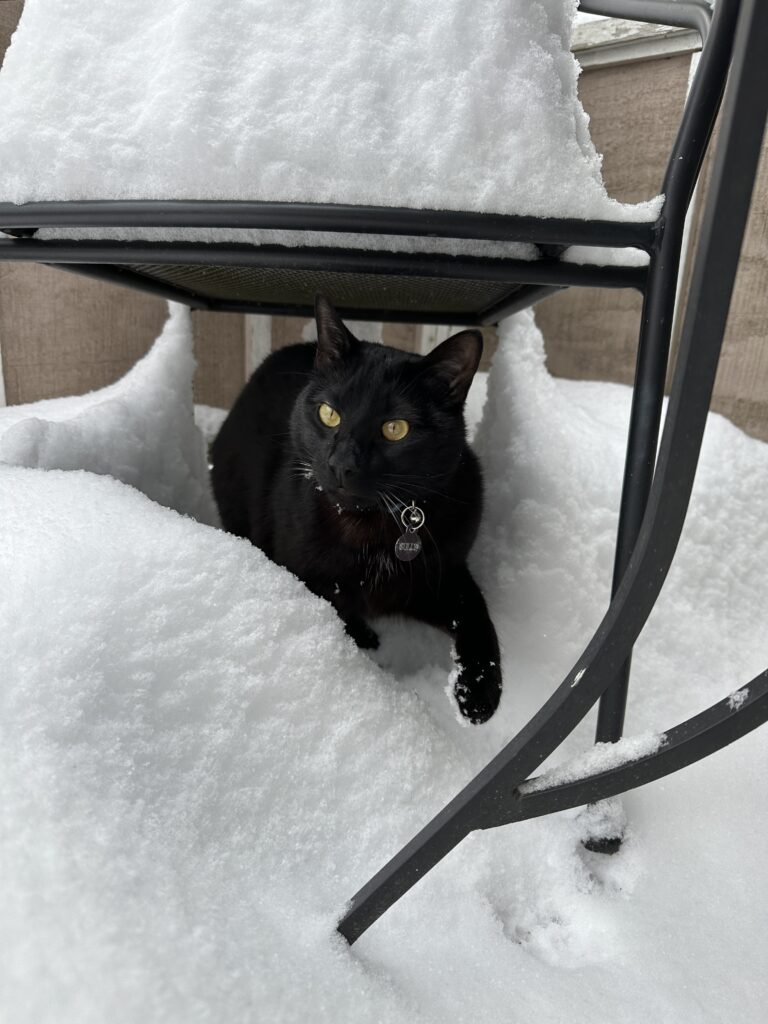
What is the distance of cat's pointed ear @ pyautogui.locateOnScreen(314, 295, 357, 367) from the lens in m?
1.02

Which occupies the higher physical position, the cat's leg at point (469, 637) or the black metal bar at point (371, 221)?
the black metal bar at point (371, 221)

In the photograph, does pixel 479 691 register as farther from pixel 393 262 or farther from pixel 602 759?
pixel 393 262

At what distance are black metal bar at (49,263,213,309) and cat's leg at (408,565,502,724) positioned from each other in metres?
0.70

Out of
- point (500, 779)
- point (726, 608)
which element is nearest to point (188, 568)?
point (500, 779)

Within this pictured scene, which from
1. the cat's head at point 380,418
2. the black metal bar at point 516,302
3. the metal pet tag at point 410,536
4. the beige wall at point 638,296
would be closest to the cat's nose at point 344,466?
the cat's head at point 380,418

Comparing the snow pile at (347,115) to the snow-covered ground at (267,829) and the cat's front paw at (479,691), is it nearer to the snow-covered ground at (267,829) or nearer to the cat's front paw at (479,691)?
the snow-covered ground at (267,829)

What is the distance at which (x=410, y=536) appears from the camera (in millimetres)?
966

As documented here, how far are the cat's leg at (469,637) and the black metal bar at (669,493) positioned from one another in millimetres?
373

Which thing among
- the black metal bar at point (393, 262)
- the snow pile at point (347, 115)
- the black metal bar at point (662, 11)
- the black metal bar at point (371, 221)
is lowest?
the black metal bar at point (393, 262)

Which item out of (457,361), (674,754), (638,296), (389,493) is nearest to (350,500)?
(389,493)

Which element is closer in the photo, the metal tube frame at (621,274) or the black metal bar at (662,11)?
the metal tube frame at (621,274)

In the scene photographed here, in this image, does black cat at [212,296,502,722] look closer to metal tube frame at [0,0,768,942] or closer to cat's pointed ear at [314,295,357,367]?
cat's pointed ear at [314,295,357,367]

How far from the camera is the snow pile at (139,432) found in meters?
1.06

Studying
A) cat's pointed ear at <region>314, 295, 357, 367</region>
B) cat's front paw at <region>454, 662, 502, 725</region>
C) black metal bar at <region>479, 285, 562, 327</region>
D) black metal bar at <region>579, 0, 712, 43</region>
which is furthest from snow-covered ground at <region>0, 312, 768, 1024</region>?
black metal bar at <region>579, 0, 712, 43</region>
